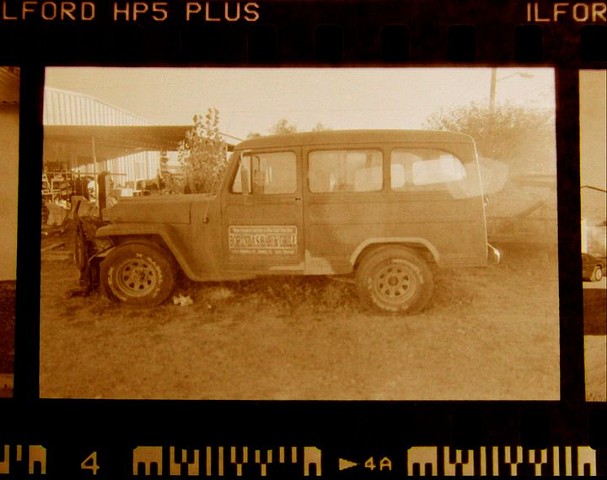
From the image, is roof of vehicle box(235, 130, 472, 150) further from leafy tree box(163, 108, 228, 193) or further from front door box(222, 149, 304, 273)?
leafy tree box(163, 108, 228, 193)

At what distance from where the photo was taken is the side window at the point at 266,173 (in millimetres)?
2092

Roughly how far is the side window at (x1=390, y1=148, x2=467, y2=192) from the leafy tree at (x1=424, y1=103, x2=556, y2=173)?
117 millimetres

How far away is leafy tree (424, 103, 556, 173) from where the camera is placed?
2.00 metres

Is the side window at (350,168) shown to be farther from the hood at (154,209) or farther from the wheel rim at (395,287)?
the hood at (154,209)

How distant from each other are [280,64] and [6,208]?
4.29 feet

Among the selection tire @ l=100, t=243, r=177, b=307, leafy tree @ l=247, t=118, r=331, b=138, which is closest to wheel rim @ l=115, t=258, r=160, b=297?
tire @ l=100, t=243, r=177, b=307

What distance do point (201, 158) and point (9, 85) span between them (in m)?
0.85

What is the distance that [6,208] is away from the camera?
2.00m

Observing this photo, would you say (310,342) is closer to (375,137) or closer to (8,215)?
(375,137)

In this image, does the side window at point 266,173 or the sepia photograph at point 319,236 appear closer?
the sepia photograph at point 319,236

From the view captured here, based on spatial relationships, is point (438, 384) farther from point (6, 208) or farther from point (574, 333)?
point (6, 208)

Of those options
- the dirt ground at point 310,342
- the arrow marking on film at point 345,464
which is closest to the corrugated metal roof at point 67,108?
the dirt ground at point 310,342

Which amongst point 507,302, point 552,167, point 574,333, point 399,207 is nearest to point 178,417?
point 399,207

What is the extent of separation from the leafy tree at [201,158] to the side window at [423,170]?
2.49 feet
